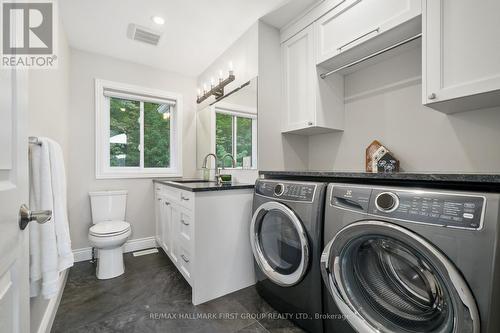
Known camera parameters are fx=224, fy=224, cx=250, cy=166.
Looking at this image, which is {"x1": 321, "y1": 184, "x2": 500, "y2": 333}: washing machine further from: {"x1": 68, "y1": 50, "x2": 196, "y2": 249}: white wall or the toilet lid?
{"x1": 68, "y1": 50, "x2": 196, "y2": 249}: white wall

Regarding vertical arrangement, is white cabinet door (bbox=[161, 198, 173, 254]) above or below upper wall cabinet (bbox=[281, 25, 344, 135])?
below

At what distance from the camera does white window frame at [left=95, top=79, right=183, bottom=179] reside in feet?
8.78

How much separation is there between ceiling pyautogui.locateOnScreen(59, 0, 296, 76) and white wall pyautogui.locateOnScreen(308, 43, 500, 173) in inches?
37.6

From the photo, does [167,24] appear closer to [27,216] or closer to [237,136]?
[237,136]

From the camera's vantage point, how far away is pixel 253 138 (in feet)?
7.32

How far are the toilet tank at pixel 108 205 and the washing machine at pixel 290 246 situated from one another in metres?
1.75

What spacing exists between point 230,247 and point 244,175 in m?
0.79

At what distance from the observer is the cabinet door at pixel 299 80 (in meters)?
2.04

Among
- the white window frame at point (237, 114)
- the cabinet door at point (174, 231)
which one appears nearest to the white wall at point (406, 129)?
the white window frame at point (237, 114)

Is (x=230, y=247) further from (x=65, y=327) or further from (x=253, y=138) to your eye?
(x=65, y=327)

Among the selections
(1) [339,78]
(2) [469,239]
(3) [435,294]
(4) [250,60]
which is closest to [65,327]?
(3) [435,294]

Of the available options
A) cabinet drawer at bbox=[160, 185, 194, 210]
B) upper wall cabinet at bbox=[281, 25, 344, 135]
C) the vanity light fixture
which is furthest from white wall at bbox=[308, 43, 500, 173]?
cabinet drawer at bbox=[160, 185, 194, 210]

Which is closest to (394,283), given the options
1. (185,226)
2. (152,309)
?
(185,226)

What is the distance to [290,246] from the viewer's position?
151 centimetres
